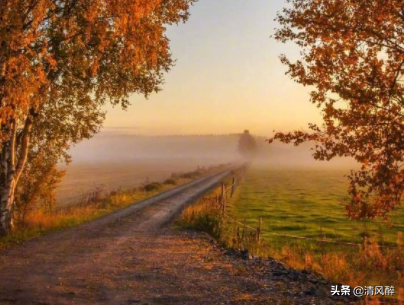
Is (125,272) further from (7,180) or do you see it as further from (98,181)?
(98,181)

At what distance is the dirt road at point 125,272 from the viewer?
9930 mm

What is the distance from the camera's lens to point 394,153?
10.4m

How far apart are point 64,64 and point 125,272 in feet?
34.6

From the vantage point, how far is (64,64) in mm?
17797

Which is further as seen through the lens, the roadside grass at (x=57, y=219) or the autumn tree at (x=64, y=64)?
the roadside grass at (x=57, y=219)

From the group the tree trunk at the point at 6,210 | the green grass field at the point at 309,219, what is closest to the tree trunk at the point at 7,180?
the tree trunk at the point at 6,210

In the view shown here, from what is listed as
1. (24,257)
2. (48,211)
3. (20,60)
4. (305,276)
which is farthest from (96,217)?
(305,276)

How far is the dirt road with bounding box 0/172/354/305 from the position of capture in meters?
9.93

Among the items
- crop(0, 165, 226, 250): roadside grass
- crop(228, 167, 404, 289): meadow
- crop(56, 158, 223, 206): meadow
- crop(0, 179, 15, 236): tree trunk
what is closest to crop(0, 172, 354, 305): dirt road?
crop(0, 165, 226, 250): roadside grass

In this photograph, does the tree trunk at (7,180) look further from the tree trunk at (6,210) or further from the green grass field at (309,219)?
the green grass field at (309,219)

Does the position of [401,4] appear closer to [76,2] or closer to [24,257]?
[76,2]

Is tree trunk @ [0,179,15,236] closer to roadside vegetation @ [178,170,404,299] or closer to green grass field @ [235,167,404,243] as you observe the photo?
roadside vegetation @ [178,170,404,299]

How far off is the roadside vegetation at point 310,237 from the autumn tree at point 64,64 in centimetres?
866

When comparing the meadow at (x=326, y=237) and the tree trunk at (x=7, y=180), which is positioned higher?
the tree trunk at (x=7, y=180)
